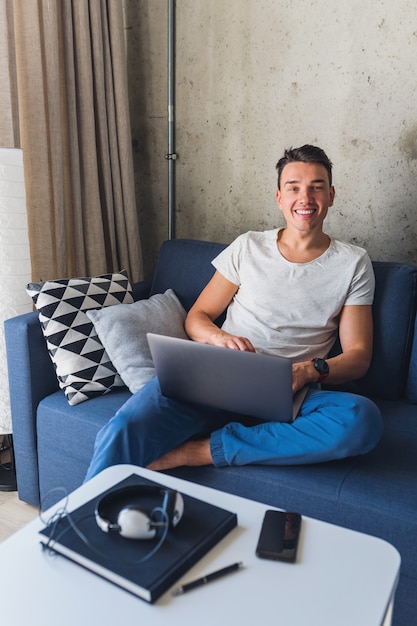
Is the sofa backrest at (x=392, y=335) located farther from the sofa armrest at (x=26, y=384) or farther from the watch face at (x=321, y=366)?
the sofa armrest at (x=26, y=384)

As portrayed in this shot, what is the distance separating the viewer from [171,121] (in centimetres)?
262

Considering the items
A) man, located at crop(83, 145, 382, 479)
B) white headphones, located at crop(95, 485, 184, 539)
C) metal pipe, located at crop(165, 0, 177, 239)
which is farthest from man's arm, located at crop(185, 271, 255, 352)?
white headphones, located at crop(95, 485, 184, 539)

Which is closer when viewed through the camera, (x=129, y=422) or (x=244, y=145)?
(x=129, y=422)

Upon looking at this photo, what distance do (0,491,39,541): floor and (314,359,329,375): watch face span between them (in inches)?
41.2

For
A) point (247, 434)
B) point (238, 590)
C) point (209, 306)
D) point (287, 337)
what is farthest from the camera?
point (209, 306)

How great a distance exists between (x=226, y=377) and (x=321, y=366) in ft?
1.31

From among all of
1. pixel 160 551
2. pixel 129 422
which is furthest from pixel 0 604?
pixel 129 422

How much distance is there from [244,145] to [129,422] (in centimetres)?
146

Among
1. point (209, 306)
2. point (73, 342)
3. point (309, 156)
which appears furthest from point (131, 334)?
point (309, 156)

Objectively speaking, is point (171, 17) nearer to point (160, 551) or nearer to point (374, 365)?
point (374, 365)

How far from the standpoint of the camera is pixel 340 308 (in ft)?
6.18

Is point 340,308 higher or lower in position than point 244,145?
lower

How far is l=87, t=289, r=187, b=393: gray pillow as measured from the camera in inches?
73.4

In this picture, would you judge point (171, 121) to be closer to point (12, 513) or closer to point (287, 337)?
point (287, 337)
